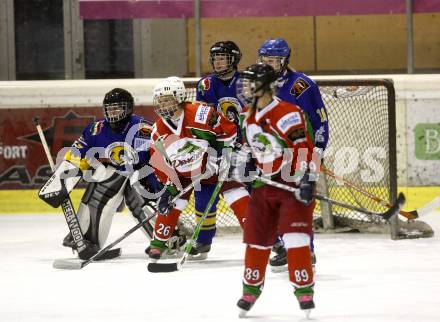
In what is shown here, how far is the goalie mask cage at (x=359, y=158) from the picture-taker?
6.83 m

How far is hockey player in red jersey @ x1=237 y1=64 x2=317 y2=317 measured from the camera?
168 inches

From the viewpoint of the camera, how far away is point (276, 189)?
4336mm

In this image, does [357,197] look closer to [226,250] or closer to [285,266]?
[226,250]

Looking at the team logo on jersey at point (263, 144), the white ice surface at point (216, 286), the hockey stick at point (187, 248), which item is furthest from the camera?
the hockey stick at point (187, 248)

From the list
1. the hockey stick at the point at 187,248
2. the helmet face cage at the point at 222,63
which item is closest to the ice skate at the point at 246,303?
the hockey stick at the point at 187,248

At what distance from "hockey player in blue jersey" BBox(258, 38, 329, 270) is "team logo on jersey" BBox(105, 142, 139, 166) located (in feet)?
3.28

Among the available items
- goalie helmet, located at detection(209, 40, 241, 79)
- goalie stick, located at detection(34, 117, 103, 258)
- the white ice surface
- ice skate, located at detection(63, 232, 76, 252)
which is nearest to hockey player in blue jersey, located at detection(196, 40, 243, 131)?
goalie helmet, located at detection(209, 40, 241, 79)

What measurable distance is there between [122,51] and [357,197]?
3228mm

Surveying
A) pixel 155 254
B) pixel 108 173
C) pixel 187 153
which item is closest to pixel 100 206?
pixel 108 173

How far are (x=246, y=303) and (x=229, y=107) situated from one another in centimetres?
195

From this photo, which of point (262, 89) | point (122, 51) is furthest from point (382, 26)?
point (262, 89)

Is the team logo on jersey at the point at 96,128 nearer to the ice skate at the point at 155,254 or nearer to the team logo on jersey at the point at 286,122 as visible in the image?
the ice skate at the point at 155,254

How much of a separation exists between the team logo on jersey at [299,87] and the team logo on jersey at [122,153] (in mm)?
1054

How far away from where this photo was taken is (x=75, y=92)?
7.98 meters
